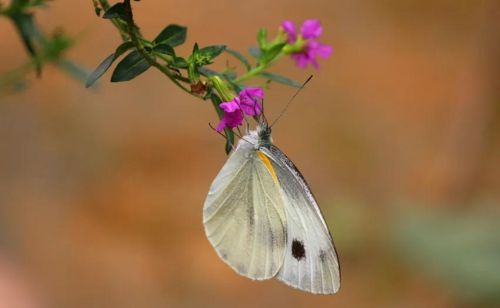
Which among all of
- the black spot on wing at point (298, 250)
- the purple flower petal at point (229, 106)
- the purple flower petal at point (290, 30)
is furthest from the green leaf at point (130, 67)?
the black spot on wing at point (298, 250)

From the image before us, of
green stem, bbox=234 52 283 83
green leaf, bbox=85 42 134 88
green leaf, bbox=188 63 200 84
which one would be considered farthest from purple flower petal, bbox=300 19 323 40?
green leaf, bbox=85 42 134 88

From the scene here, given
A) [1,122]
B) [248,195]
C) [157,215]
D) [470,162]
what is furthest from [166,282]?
[248,195]

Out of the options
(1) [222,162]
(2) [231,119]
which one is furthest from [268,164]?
(1) [222,162]

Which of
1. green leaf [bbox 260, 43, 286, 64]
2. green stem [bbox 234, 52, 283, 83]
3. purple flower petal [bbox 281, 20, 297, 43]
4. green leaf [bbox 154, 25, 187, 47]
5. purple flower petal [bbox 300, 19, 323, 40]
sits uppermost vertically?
purple flower petal [bbox 300, 19, 323, 40]

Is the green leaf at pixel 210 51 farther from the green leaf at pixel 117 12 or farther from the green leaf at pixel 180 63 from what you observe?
the green leaf at pixel 117 12

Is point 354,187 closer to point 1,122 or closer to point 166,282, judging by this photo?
point 166,282

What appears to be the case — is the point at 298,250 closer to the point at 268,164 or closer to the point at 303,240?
the point at 303,240

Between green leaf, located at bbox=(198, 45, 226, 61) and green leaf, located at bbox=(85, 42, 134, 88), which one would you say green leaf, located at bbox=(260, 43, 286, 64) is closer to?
green leaf, located at bbox=(198, 45, 226, 61)
